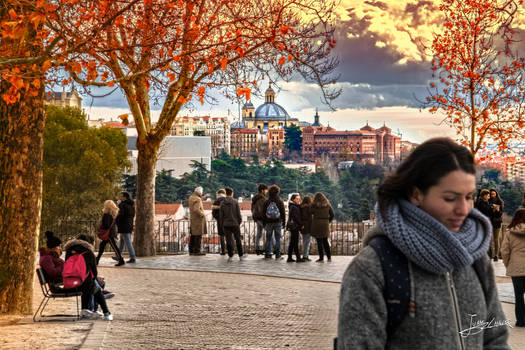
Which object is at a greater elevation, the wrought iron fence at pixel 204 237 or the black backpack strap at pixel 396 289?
the black backpack strap at pixel 396 289

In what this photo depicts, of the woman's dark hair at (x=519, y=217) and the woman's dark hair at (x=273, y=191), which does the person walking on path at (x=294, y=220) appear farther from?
the woman's dark hair at (x=519, y=217)

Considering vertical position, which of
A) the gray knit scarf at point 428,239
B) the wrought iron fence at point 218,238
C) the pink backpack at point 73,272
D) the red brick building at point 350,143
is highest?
the red brick building at point 350,143

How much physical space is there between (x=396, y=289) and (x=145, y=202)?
1839cm

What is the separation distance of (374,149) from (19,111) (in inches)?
7171

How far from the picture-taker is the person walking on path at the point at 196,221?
730 inches

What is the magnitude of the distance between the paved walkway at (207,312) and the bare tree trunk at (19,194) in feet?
1.69

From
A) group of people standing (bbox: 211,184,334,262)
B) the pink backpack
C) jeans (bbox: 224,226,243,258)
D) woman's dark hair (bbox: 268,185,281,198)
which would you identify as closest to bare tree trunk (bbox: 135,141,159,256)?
group of people standing (bbox: 211,184,334,262)

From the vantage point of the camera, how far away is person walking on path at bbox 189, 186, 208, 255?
60.8ft

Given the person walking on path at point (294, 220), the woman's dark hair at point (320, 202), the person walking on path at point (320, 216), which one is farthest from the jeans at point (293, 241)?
the woman's dark hair at point (320, 202)

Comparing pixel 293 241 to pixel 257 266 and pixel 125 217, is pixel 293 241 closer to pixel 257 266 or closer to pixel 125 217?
pixel 257 266

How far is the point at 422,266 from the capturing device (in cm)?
246

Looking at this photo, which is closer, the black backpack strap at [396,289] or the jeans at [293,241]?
the black backpack strap at [396,289]

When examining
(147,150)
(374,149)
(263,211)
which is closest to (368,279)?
(263,211)

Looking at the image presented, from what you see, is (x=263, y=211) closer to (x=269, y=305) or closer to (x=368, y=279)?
(x=269, y=305)
